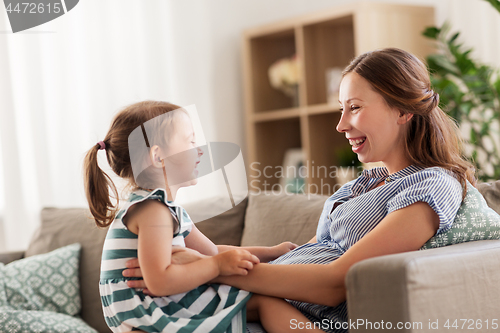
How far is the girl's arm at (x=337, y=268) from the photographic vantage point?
1019 mm

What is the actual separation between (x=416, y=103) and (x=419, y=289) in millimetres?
439

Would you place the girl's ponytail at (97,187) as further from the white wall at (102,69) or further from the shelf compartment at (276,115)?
the shelf compartment at (276,115)

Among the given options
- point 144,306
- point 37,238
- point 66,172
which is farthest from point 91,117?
point 144,306

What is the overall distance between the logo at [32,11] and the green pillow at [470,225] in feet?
6.40

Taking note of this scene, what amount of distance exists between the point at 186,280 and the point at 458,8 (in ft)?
8.55

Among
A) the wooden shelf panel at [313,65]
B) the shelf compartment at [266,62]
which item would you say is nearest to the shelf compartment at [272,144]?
the wooden shelf panel at [313,65]

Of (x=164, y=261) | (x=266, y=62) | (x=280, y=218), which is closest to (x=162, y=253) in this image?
(x=164, y=261)

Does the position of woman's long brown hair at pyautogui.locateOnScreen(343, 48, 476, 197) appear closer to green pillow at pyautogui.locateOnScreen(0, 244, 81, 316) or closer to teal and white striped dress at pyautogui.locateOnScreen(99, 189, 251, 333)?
teal and white striped dress at pyautogui.locateOnScreen(99, 189, 251, 333)

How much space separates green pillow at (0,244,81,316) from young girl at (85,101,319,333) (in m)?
0.92

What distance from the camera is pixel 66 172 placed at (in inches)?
105

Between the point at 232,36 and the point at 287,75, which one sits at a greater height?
the point at 232,36

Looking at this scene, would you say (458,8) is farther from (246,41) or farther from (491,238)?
(491,238)

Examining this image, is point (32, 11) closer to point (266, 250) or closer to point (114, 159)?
point (114, 159)

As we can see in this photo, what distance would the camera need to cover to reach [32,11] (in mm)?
2406
